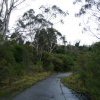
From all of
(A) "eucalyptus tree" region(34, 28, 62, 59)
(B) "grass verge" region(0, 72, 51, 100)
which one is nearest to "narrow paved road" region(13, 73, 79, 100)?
(B) "grass verge" region(0, 72, 51, 100)

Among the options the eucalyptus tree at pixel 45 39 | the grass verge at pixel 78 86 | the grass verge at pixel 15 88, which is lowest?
the grass verge at pixel 78 86

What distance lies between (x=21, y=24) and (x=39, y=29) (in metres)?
10.0

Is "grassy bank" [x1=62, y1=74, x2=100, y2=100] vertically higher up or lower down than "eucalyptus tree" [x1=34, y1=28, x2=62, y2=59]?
lower down

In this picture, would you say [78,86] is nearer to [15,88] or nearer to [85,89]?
[85,89]

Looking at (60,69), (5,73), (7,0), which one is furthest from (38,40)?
(5,73)

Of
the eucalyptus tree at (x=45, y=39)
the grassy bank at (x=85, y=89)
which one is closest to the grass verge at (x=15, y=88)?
the grassy bank at (x=85, y=89)

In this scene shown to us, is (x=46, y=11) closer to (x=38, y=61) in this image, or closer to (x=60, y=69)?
(x=38, y=61)

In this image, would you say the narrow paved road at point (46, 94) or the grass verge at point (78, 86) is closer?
the narrow paved road at point (46, 94)

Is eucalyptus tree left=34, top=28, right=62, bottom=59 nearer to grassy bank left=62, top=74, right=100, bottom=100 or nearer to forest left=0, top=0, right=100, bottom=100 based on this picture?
forest left=0, top=0, right=100, bottom=100

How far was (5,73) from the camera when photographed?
30.7m

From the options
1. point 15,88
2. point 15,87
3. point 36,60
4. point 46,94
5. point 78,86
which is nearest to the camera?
point 46,94

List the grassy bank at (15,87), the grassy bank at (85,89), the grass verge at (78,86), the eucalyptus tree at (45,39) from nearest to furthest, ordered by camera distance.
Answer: the grassy bank at (85,89) → the grassy bank at (15,87) → the grass verge at (78,86) → the eucalyptus tree at (45,39)

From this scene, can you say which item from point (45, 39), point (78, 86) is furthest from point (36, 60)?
point (78, 86)

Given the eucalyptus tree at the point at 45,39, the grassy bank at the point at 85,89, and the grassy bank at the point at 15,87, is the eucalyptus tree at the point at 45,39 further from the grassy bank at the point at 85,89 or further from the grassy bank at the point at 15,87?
the grassy bank at the point at 85,89
